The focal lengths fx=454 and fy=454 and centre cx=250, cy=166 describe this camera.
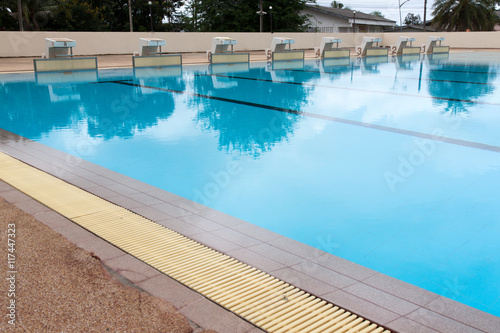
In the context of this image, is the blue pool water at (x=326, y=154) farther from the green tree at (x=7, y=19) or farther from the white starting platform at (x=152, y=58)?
the green tree at (x=7, y=19)

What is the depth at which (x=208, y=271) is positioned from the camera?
9.57 feet

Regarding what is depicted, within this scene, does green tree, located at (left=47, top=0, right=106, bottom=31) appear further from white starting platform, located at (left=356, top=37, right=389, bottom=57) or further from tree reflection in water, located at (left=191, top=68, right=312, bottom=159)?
tree reflection in water, located at (left=191, top=68, right=312, bottom=159)

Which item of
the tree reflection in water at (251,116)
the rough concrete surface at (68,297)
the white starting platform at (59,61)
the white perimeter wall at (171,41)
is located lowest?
the rough concrete surface at (68,297)

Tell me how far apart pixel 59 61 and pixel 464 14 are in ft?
127

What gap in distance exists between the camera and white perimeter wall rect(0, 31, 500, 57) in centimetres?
2206

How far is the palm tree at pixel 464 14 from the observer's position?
1657 inches

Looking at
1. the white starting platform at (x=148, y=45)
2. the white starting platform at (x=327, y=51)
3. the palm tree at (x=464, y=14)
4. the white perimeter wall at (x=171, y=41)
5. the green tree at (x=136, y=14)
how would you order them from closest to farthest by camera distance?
the white starting platform at (x=148, y=45) → the white perimeter wall at (x=171, y=41) → the white starting platform at (x=327, y=51) → the green tree at (x=136, y=14) → the palm tree at (x=464, y=14)

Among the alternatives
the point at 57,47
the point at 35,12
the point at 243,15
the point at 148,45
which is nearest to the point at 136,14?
the point at 243,15

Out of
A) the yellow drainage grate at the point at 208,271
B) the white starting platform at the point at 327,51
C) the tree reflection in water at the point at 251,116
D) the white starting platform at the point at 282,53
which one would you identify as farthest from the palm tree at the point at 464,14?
the yellow drainage grate at the point at 208,271

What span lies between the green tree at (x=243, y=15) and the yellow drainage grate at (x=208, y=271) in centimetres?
3837

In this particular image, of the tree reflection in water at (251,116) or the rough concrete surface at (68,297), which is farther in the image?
the tree reflection in water at (251,116)

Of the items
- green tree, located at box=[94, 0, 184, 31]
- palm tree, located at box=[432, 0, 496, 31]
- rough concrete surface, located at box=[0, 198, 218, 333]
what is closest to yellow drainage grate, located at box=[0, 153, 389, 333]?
rough concrete surface, located at box=[0, 198, 218, 333]

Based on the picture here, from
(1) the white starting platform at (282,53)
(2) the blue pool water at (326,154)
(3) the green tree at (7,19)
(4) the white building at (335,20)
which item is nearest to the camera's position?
(2) the blue pool water at (326,154)

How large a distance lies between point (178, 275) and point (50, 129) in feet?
19.6
